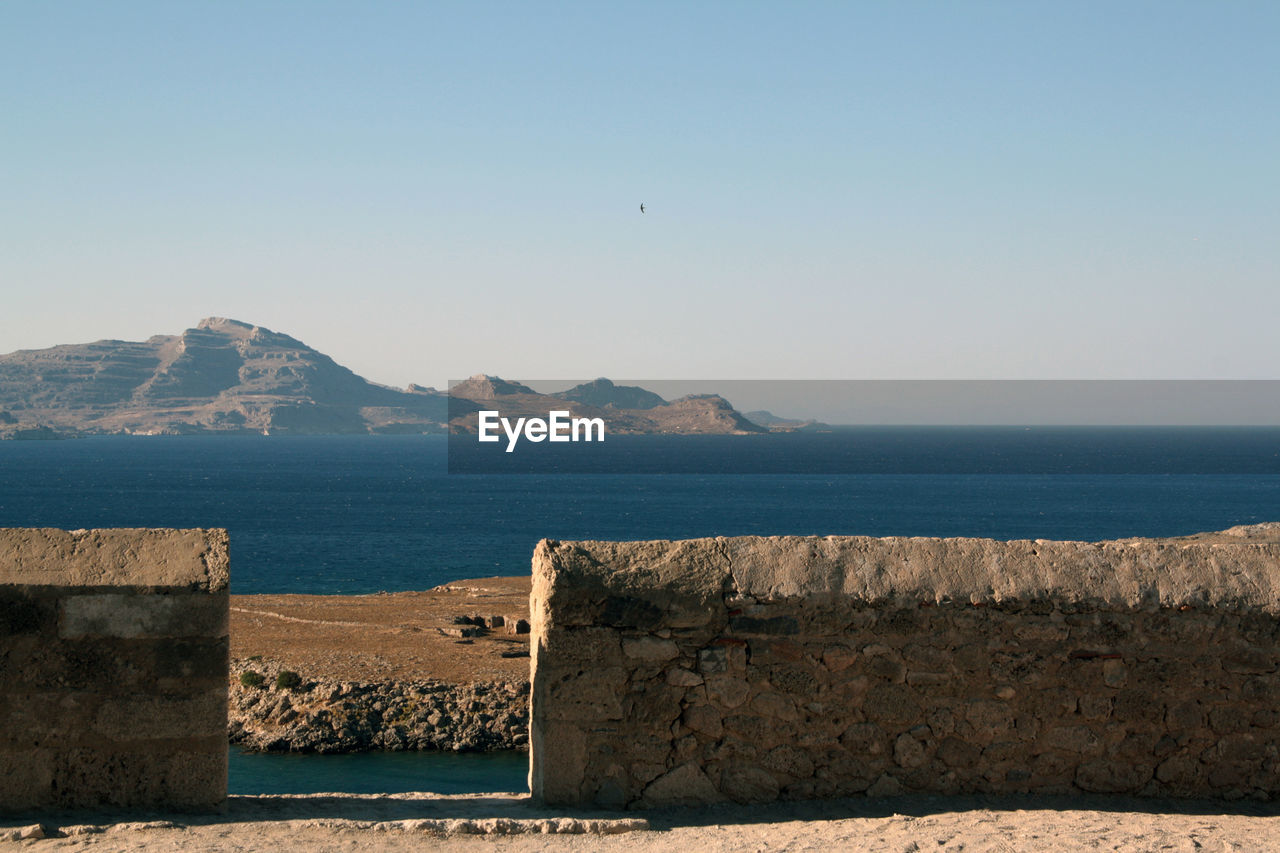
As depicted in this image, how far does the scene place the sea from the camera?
5303cm

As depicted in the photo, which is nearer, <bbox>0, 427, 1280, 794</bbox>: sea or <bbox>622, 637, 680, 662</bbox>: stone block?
<bbox>622, 637, 680, 662</bbox>: stone block

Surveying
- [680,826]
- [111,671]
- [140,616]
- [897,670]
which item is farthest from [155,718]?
[897,670]

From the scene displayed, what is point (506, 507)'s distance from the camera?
320 feet

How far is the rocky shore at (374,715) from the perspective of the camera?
2106cm

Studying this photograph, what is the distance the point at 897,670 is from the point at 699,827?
1201mm

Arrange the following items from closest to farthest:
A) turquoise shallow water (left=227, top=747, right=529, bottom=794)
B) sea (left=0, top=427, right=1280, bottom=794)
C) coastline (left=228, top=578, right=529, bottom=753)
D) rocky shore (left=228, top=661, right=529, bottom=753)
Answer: turquoise shallow water (left=227, top=747, right=529, bottom=794) < rocky shore (left=228, top=661, right=529, bottom=753) < coastline (left=228, top=578, right=529, bottom=753) < sea (left=0, top=427, right=1280, bottom=794)

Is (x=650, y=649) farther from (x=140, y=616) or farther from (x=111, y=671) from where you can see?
(x=111, y=671)

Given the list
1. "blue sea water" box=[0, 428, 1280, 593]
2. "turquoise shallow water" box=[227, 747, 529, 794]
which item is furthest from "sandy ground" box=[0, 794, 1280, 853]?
"blue sea water" box=[0, 428, 1280, 593]

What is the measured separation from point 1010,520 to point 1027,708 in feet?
273

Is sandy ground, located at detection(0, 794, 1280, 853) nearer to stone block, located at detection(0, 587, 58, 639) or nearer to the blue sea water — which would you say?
stone block, located at detection(0, 587, 58, 639)

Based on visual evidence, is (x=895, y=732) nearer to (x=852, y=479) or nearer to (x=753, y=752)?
(x=753, y=752)

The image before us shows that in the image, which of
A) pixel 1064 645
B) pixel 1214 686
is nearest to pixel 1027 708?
pixel 1064 645

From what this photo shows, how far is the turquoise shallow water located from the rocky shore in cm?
25

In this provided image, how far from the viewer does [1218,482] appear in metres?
124
